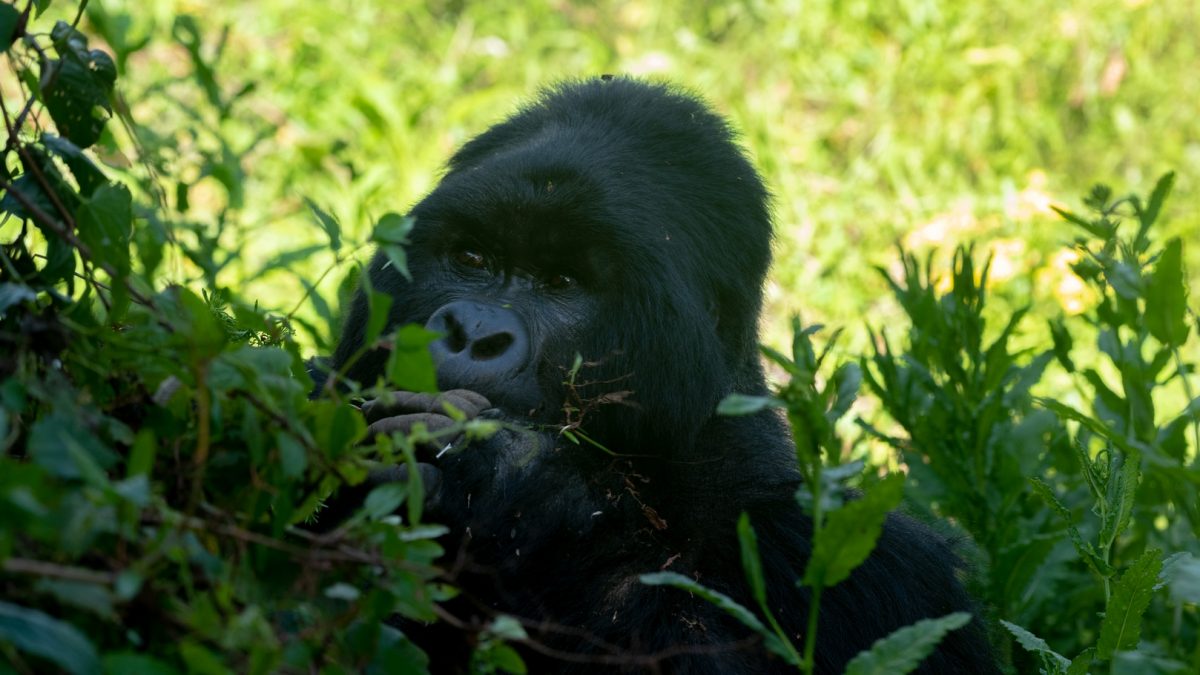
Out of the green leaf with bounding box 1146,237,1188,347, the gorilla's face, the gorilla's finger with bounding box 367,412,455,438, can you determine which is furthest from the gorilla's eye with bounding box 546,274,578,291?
the green leaf with bounding box 1146,237,1188,347

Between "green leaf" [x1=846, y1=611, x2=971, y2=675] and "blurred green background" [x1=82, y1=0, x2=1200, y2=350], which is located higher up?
"blurred green background" [x1=82, y1=0, x2=1200, y2=350]

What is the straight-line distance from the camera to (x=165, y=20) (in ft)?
24.7

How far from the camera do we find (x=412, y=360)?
141 cm

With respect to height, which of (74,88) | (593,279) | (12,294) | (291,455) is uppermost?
(593,279)

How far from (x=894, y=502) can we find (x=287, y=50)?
7.25 metres

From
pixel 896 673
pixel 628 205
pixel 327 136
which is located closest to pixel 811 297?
pixel 327 136

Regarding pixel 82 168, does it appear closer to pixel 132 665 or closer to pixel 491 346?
pixel 132 665

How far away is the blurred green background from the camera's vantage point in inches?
251

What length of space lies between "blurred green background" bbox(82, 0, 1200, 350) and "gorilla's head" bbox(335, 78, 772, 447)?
3.06 m

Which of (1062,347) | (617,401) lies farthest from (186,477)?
(1062,347)

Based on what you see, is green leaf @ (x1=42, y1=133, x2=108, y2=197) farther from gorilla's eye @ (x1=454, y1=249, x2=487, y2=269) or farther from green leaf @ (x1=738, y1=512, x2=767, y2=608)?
gorilla's eye @ (x1=454, y1=249, x2=487, y2=269)

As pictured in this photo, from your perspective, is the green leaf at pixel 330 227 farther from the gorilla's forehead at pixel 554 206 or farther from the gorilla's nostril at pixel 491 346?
the gorilla's forehead at pixel 554 206

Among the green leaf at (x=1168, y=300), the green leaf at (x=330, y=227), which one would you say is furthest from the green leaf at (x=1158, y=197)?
the green leaf at (x=330, y=227)

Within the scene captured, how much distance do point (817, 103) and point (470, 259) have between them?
5.69 m
